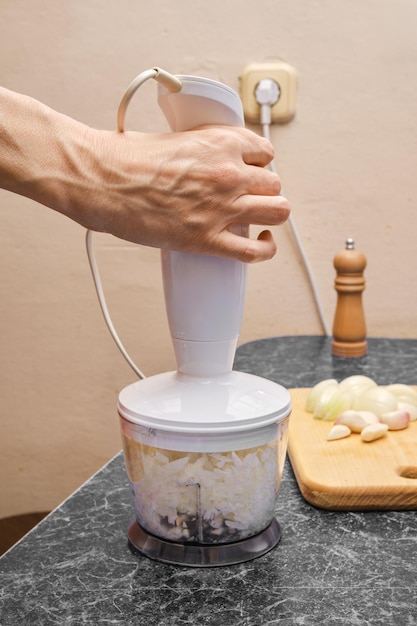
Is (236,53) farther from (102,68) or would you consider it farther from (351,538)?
(351,538)

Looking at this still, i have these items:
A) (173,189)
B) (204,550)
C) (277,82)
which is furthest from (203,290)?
(277,82)

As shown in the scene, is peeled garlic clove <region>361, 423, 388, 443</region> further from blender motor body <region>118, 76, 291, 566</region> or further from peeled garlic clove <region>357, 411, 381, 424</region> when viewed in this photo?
blender motor body <region>118, 76, 291, 566</region>

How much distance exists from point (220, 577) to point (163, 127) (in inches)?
44.1

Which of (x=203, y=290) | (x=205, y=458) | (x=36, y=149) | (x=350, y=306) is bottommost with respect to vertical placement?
(x=350, y=306)

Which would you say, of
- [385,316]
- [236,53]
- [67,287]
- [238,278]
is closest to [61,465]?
[67,287]

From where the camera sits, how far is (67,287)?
5.05 ft

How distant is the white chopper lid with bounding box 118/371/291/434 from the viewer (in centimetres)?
53

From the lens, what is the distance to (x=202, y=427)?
52 cm

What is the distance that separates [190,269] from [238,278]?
0.05 meters

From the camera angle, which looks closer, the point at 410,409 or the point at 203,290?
the point at 203,290

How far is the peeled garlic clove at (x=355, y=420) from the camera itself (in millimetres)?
772

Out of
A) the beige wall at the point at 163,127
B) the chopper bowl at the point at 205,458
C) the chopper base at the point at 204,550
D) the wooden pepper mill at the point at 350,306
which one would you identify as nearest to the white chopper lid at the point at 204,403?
the chopper bowl at the point at 205,458

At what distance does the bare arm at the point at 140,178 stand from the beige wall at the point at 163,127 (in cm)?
89

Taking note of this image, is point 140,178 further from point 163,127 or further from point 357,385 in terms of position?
point 163,127
